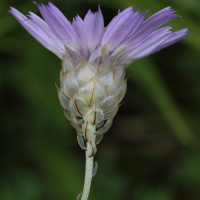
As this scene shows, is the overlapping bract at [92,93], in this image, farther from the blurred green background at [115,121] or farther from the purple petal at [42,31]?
the blurred green background at [115,121]

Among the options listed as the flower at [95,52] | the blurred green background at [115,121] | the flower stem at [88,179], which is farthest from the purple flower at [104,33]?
the blurred green background at [115,121]

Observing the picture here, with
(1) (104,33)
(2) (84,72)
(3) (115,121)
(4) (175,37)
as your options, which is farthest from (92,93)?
(3) (115,121)

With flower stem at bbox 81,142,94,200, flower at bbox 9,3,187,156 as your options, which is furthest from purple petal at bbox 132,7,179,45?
flower stem at bbox 81,142,94,200

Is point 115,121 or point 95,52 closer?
point 95,52

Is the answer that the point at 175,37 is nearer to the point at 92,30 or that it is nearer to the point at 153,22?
the point at 153,22

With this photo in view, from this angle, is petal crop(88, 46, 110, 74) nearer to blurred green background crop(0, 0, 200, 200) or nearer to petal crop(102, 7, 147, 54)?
petal crop(102, 7, 147, 54)

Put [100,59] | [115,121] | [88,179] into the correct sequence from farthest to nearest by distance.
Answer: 1. [115,121]
2. [100,59]
3. [88,179]

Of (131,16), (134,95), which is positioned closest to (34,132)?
(134,95)
